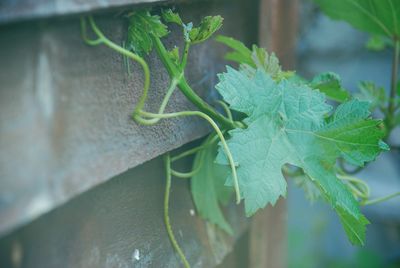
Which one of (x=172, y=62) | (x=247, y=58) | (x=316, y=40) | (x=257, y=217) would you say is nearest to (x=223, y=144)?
(x=172, y=62)

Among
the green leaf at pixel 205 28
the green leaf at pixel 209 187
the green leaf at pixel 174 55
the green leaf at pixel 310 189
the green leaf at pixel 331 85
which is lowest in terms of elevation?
the green leaf at pixel 310 189

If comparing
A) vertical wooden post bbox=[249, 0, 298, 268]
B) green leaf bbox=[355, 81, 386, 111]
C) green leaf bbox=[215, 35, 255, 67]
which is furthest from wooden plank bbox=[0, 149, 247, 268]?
green leaf bbox=[355, 81, 386, 111]

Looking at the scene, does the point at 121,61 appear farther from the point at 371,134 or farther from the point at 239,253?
the point at 239,253

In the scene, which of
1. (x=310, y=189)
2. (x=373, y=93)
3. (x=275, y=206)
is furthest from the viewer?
(x=275, y=206)

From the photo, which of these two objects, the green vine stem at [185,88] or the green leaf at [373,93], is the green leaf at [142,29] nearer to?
the green vine stem at [185,88]

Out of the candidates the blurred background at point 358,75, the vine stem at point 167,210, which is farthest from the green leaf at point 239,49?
the blurred background at point 358,75

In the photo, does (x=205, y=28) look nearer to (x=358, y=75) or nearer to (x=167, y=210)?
(x=167, y=210)

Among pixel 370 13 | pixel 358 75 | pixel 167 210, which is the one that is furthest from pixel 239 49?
pixel 358 75
